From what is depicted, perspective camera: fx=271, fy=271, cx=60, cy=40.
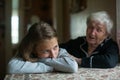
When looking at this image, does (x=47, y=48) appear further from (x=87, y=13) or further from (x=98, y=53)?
(x=87, y=13)

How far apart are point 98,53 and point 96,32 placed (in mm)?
138

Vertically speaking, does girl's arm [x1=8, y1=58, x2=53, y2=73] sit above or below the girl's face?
below

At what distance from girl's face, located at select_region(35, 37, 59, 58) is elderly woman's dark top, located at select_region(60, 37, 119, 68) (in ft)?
0.73

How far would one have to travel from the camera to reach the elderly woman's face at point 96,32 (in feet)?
5.80

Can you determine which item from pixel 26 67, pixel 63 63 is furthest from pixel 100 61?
pixel 26 67

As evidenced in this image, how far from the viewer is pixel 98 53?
5.83 ft

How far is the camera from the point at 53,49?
1.49 meters

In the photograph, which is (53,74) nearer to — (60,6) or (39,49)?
(39,49)

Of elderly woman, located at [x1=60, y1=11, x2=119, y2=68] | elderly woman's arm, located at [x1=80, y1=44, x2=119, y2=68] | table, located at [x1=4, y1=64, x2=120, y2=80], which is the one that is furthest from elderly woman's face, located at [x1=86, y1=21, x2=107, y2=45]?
table, located at [x1=4, y1=64, x2=120, y2=80]

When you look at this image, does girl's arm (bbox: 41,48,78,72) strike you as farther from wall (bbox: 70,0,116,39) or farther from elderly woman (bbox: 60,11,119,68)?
wall (bbox: 70,0,116,39)

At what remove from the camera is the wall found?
225cm

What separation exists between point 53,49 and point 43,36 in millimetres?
91

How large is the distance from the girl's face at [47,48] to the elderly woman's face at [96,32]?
35cm

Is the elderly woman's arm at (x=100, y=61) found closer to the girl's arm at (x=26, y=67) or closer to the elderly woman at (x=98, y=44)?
the elderly woman at (x=98, y=44)
